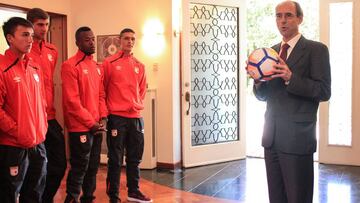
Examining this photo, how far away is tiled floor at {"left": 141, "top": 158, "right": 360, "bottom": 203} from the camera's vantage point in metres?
4.13

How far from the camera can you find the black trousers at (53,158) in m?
3.18

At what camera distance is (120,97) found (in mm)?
3783

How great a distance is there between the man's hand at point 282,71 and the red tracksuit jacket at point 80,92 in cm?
175

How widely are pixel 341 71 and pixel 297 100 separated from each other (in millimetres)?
3618

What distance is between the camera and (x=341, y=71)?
5.44 metres

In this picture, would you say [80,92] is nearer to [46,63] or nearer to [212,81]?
[46,63]

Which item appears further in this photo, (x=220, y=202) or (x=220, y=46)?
(x=220, y=46)

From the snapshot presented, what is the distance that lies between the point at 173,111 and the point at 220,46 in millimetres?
1179

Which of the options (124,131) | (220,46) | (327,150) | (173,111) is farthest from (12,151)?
(327,150)

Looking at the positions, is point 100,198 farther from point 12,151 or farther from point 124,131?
point 12,151

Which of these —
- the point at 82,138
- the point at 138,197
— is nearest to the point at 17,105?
the point at 82,138

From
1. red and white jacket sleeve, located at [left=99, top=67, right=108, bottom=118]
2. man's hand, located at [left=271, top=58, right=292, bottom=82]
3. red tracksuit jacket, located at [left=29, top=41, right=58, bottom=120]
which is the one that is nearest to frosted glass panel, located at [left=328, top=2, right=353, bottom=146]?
red and white jacket sleeve, located at [left=99, top=67, right=108, bottom=118]

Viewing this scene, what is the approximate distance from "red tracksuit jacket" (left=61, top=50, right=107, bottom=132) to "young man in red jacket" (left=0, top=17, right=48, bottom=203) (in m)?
0.63

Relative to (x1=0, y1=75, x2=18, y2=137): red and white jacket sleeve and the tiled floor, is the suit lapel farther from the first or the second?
the tiled floor
